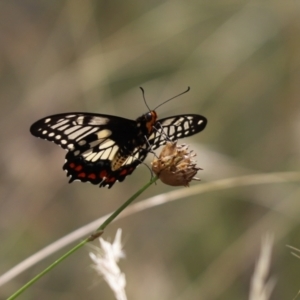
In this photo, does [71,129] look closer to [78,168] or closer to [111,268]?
[78,168]

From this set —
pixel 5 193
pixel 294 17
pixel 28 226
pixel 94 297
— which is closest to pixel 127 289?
pixel 94 297

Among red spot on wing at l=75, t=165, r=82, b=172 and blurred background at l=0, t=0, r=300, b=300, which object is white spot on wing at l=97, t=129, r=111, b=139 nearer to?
red spot on wing at l=75, t=165, r=82, b=172

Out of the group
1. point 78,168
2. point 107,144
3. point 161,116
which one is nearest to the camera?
point 78,168

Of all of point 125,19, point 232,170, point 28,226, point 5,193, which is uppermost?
point 125,19

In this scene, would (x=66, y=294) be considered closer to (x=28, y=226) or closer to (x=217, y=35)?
(x=28, y=226)

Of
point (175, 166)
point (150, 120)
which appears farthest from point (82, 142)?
point (175, 166)

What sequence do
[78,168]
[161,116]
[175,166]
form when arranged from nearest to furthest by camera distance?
1. [175,166]
2. [78,168]
3. [161,116]
